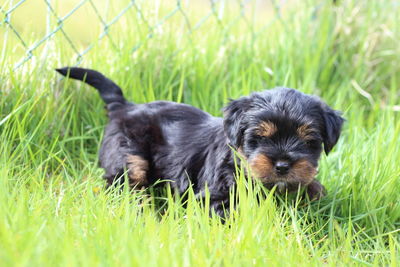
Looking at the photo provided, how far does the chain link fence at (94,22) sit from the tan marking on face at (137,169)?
3.27 ft

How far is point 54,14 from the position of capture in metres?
4.33

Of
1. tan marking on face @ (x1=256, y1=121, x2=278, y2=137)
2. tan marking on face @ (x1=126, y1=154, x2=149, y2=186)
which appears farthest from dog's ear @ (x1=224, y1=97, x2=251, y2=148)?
tan marking on face @ (x1=126, y1=154, x2=149, y2=186)

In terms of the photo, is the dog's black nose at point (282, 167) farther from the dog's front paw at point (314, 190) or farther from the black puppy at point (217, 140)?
the dog's front paw at point (314, 190)

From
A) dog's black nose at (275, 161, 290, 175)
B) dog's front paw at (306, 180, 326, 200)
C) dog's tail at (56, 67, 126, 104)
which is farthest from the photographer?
A: dog's tail at (56, 67, 126, 104)

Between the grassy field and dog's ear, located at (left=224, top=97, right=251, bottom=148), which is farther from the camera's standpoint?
dog's ear, located at (left=224, top=97, right=251, bottom=148)

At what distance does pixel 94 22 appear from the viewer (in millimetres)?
4891

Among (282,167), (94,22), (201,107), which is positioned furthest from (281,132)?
(94,22)

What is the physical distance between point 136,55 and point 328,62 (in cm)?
205

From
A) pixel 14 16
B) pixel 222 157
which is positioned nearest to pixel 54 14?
pixel 14 16

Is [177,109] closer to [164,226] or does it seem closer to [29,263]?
[164,226]

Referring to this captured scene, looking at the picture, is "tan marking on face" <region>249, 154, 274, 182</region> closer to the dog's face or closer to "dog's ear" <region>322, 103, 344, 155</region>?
the dog's face

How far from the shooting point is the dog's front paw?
3.76 meters

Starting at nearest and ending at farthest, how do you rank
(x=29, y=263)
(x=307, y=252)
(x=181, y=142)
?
(x=29, y=263)
(x=307, y=252)
(x=181, y=142)

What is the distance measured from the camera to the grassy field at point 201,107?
8.51ft
